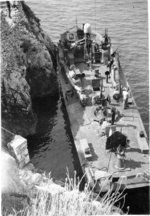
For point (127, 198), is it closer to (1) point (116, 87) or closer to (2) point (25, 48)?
(1) point (116, 87)

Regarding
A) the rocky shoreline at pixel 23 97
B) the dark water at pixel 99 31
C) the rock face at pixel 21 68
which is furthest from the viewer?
the rock face at pixel 21 68

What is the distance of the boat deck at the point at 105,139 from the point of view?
72.8ft

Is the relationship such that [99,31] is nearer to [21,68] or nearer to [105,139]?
[21,68]

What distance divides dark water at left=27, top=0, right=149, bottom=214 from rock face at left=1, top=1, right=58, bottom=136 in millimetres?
1649

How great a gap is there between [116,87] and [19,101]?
27.3 ft

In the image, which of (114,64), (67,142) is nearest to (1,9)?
(114,64)

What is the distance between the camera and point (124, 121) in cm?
2684

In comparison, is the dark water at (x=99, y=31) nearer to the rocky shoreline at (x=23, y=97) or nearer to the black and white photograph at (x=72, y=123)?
the black and white photograph at (x=72, y=123)

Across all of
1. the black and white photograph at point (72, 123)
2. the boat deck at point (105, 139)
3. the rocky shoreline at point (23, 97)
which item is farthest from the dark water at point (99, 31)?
the rocky shoreline at point (23, 97)

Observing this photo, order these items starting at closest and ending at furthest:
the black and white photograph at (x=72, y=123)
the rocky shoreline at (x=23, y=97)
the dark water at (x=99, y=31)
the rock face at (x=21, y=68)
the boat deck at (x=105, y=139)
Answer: the rocky shoreline at (x=23, y=97) < the black and white photograph at (x=72, y=123) < the boat deck at (x=105, y=139) < the dark water at (x=99, y=31) < the rock face at (x=21, y=68)

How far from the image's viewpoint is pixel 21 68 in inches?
1160

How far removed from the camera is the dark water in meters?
26.9

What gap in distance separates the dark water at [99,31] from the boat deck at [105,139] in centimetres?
153

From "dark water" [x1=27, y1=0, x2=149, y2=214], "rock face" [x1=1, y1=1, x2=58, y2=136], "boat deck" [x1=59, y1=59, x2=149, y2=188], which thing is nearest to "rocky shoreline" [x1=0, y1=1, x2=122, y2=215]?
"rock face" [x1=1, y1=1, x2=58, y2=136]
